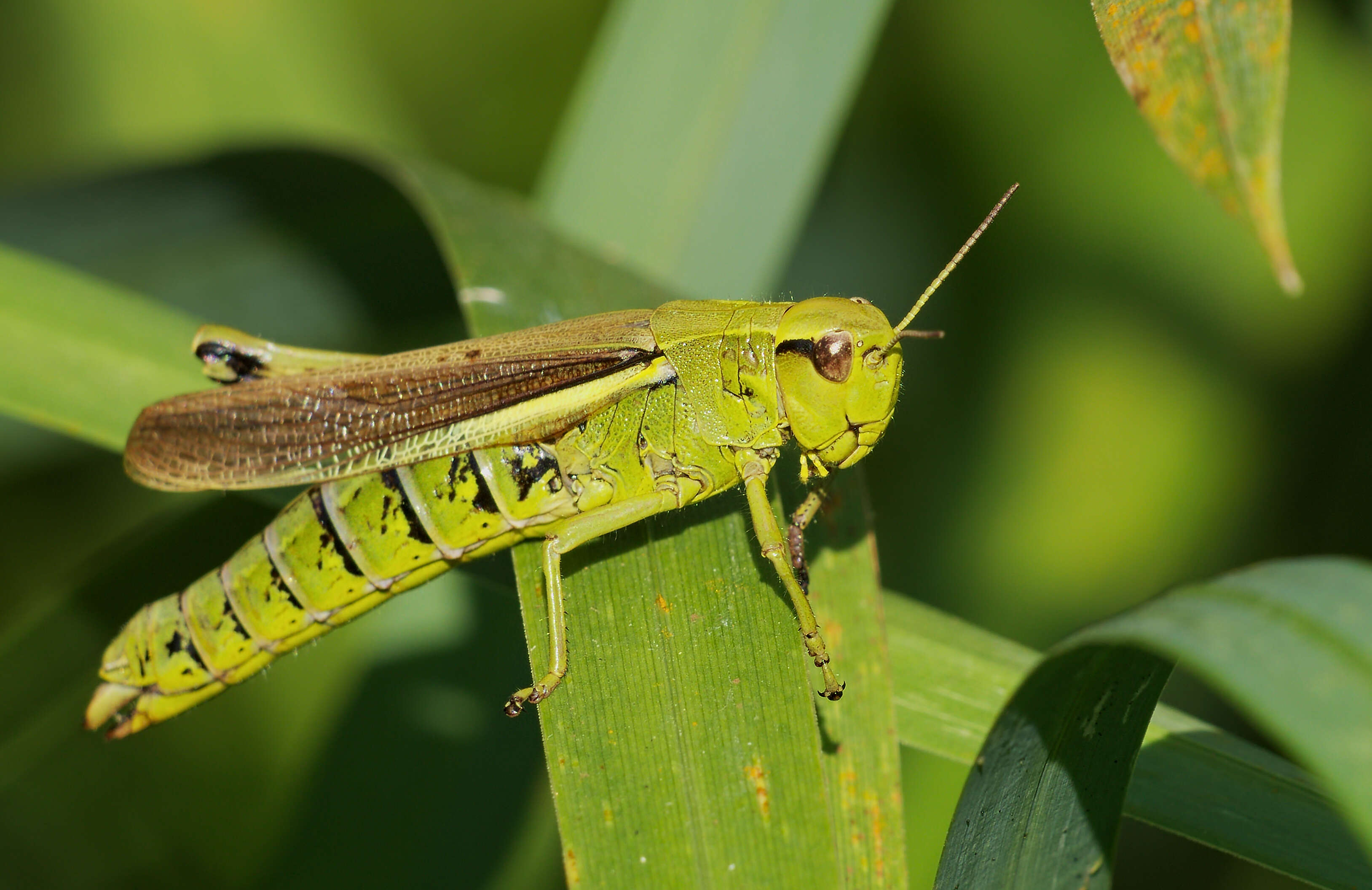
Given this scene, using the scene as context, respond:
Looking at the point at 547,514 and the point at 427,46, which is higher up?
the point at 427,46

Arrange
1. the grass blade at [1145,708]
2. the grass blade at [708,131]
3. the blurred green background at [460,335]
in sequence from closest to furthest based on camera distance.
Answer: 1. the grass blade at [1145,708]
2. the blurred green background at [460,335]
3. the grass blade at [708,131]

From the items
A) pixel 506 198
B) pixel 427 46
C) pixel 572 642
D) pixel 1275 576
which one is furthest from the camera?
pixel 427 46

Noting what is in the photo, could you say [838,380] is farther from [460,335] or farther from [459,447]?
[460,335]

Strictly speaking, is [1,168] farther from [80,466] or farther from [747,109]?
[747,109]

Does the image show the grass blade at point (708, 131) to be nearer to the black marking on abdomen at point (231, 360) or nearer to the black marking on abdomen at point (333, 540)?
the black marking on abdomen at point (231, 360)

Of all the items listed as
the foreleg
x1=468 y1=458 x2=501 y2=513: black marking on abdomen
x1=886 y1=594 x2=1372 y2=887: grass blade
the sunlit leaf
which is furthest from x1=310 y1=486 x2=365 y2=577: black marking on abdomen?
the sunlit leaf

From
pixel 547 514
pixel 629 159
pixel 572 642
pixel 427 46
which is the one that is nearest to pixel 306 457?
pixel 547 514

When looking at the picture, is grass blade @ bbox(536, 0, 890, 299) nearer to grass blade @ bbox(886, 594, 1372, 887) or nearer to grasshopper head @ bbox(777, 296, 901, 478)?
grasshopper head @ bbox(777, 296, 901, 478)

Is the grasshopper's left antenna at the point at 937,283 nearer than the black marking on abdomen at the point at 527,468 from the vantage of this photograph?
Yes

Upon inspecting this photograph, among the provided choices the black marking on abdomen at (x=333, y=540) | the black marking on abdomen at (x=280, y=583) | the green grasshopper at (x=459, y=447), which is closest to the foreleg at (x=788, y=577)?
the green grasshopper at (x=459, y=447)
